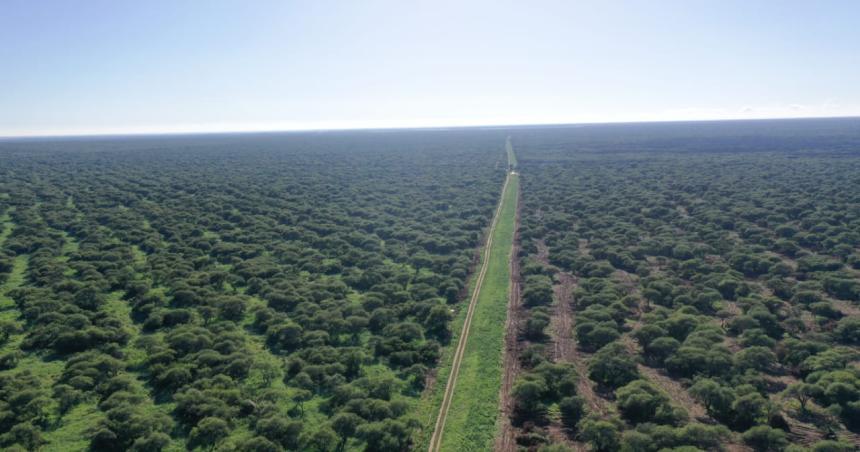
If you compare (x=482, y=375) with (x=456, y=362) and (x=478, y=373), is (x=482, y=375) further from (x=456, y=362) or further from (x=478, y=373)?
(x=456, y=362)

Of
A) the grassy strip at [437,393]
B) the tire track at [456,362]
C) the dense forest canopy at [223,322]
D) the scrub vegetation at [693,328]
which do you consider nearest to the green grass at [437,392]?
the grassy strip at [437,393]

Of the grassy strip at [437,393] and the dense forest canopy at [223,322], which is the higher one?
the dense forest canopy at [223,322]

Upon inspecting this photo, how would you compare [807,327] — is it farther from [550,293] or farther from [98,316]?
[98,316]

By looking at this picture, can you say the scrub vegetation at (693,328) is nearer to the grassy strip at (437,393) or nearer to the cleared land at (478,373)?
the cleared land at (478,373)

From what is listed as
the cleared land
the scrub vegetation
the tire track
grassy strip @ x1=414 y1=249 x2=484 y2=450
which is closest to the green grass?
grassy strip @ x1=414 y1=249 x2=484 y2=450

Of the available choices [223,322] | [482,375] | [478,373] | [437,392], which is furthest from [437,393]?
[223,322]

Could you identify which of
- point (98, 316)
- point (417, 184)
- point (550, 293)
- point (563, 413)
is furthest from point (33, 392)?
point (417, 184)

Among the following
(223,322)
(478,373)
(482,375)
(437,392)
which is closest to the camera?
(437,392)

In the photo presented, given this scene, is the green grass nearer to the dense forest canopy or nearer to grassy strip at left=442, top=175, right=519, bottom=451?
the dense forest canopy

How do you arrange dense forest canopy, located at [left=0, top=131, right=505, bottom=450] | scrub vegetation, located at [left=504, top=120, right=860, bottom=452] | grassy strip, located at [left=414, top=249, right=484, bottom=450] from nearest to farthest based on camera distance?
scrub vegetation, located at [left=504, top=120, right=860, bottom=452], dense forest canopy, located at [left=0, top=131, right=505, bottom=450], grassy strip, located at [left=414, top=249, right=484, bottom=450]

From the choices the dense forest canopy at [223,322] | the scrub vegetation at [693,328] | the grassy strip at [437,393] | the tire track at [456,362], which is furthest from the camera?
the grassy strip at [437,393]
